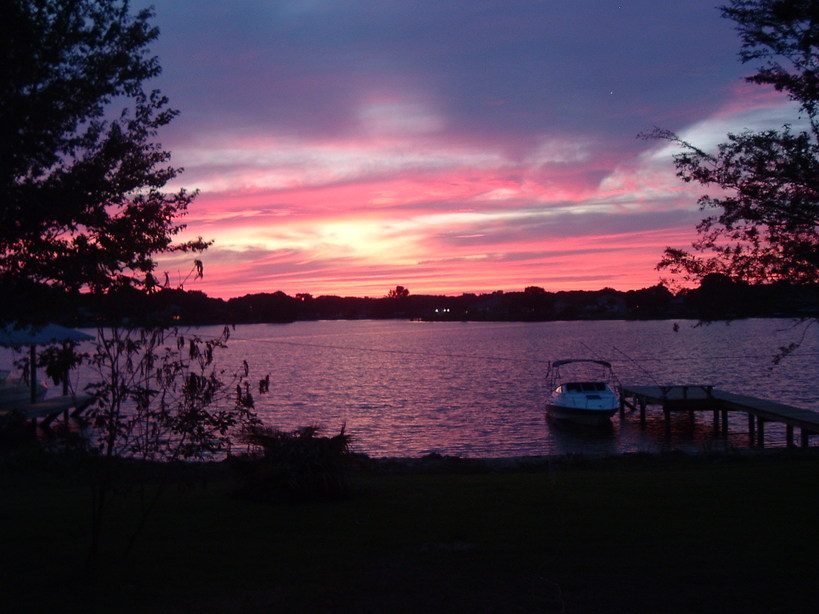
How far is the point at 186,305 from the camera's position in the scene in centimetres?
841

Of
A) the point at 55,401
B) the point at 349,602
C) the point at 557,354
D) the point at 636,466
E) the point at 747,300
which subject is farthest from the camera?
the point at 557,354

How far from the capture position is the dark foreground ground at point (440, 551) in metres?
7.21

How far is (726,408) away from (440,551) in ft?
104

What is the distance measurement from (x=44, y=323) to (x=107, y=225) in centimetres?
158

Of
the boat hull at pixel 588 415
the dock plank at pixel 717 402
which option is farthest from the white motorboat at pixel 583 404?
the dock plank at pixel 717 402

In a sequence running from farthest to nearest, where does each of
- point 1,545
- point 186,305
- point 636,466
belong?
1. point 636,466
2. point 1,545
3. point 186,305

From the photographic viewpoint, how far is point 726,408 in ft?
120

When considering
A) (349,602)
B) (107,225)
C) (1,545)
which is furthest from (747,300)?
(1,545)

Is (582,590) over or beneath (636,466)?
over

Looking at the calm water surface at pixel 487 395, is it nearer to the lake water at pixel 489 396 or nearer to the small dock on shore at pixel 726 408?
the lake water at pixel 489 396

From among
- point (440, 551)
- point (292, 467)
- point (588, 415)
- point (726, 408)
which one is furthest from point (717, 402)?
point (440, 551)

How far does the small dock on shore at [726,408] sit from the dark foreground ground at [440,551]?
18.4m

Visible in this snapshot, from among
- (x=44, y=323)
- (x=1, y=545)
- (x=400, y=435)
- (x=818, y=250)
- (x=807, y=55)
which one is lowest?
(x=400, y=435)

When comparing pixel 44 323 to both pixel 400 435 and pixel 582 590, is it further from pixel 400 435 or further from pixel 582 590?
pixel 400 435
